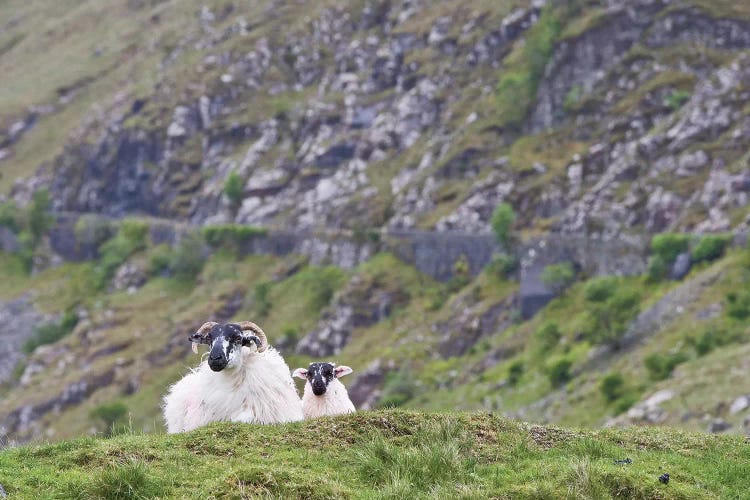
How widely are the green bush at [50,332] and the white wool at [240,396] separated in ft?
369

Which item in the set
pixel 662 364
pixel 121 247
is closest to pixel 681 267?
pixel 662 364

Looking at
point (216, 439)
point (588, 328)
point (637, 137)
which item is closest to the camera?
point (216, 439)

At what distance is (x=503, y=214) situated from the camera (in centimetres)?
8125

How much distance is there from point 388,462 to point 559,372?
46.3 m

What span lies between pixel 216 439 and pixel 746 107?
77407 mm

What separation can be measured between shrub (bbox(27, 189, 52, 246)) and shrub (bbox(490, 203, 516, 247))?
100789 millimetres

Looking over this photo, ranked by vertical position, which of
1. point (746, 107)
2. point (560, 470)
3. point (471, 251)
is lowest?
point (471, 251)

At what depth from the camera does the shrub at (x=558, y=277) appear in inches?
2810

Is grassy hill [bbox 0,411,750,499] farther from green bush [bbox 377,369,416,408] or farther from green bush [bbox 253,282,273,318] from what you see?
green bush [bbox 253,282,273,318]

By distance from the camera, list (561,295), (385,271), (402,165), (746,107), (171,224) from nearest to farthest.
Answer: (561,295)
(746,107)
(385,271)
(402,165)
(171,224)

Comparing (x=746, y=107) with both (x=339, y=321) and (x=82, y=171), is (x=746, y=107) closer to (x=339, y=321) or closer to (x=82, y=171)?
(x=339, y=321)

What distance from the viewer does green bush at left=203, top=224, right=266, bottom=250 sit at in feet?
382

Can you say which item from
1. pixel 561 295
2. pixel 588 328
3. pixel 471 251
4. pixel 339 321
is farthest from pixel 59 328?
pixel 588 328

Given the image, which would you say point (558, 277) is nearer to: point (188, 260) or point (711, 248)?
point (711, 248)
